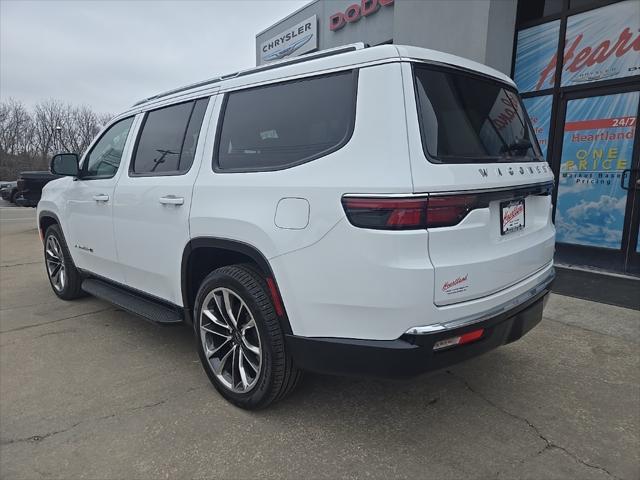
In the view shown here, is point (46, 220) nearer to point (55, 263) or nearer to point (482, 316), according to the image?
point (55, 263)

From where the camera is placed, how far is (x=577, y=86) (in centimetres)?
619

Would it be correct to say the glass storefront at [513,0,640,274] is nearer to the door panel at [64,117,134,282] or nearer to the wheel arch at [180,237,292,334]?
the wheel arch at [180,237,292,334]

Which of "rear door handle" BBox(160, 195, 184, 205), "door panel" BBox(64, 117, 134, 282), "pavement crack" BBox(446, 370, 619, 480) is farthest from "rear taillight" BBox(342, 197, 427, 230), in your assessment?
"door panel" BBox(64, 117, 134, 282)

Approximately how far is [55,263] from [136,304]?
2.22 meters

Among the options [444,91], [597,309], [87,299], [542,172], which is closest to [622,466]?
[542,172]

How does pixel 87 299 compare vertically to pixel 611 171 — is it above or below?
below

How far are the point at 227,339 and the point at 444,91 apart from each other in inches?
72.8

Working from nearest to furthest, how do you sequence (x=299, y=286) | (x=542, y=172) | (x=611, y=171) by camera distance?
(x=299, y=286), (x=542, y=172), (x=611, y=171)

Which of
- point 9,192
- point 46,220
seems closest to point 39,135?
point 9,192

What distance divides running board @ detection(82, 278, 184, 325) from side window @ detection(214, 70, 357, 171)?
1.11 meters

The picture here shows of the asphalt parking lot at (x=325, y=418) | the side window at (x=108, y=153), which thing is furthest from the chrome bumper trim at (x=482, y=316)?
the side window at (x=108, y=153)

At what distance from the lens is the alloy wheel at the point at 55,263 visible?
185 inches

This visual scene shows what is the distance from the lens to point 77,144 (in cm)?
5222

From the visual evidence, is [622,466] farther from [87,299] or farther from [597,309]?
[87,299]
